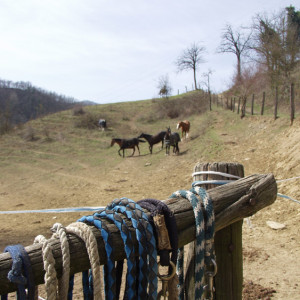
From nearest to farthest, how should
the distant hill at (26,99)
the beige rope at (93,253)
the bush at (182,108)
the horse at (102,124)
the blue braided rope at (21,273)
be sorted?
the blue braided rope at (21,273), the beige rope at (93,253), the horse at (102,124), the bush at (182,108), the distant hill at (26,99)

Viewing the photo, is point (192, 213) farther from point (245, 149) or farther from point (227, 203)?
point (245, 149)

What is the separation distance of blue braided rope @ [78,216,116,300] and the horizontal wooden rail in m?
Answer: 0.03

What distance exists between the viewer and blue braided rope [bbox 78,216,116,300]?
1089mm

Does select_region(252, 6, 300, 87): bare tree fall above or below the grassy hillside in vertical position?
above

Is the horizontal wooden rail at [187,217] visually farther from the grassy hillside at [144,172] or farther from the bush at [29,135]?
the bush at [29,135]

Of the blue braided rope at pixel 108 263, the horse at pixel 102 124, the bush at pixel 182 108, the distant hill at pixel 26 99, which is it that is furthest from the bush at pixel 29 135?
the distant hill at pixel 26 99

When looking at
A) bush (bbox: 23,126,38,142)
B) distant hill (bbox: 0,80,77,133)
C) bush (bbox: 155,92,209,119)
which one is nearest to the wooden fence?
bush (bbox: 23,126,38,142)

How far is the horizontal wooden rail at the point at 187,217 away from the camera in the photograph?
1.01m

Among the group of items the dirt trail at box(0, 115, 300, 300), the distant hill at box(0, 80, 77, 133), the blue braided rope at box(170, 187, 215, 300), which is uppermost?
the distant hill at box(0, 80, 77, 133)

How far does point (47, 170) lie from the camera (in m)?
14.2

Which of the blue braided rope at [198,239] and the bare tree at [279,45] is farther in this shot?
the bare tree at [279,45]

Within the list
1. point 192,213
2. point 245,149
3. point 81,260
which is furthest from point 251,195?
point 245,149

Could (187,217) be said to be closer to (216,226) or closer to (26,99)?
(216,226)

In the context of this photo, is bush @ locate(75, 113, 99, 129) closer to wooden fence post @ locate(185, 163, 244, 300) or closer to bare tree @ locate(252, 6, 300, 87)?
bare tree @ locate(252, 6, 300, 87)
